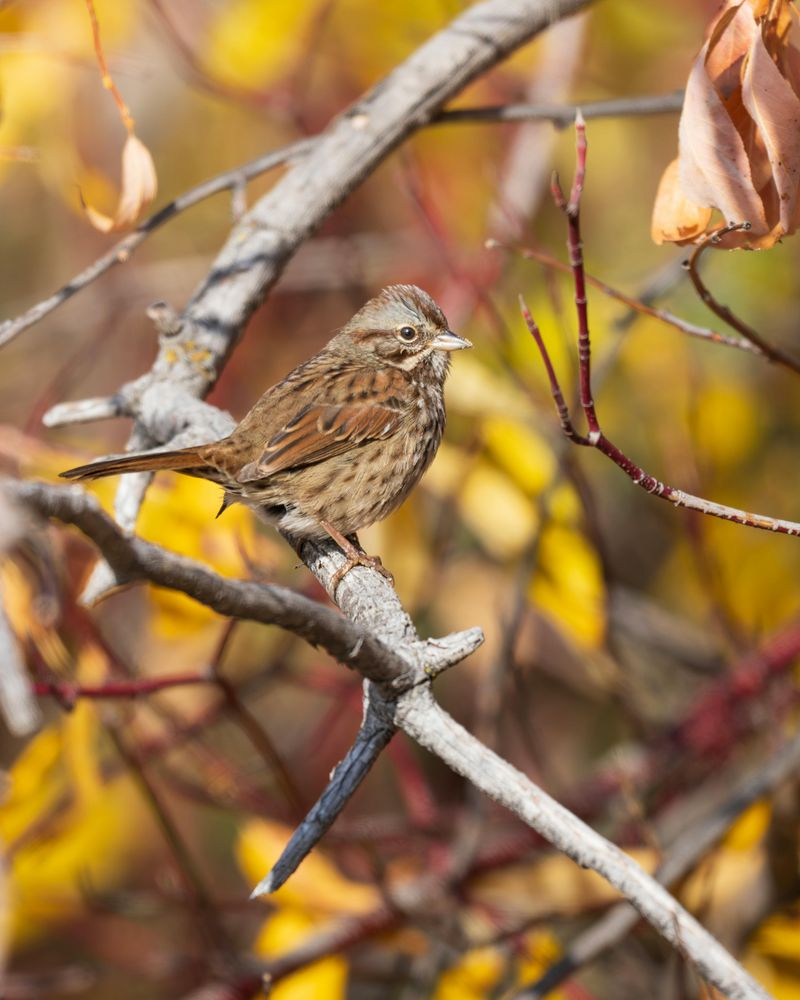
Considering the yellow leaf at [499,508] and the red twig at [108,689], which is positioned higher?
the yellow leaf at [499,508]

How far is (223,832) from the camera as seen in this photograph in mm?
5863

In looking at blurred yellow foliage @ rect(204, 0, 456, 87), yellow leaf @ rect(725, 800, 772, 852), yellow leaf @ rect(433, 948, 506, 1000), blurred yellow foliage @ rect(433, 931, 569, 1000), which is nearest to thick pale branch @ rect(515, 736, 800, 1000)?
yellow leaf @ rect(725, 800, 772, 852)

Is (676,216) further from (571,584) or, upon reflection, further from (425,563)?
(425,563)

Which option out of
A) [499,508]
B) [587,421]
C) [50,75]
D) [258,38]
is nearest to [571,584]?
[499,508]

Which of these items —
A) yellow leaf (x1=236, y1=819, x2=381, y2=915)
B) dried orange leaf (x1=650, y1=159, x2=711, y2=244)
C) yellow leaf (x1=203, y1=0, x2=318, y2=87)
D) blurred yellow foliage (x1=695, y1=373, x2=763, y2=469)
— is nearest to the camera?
dried orange leaf (x1=650, y1=159, x2=711, y2=244)

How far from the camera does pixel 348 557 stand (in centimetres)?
269

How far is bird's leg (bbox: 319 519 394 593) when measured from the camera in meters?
2.46

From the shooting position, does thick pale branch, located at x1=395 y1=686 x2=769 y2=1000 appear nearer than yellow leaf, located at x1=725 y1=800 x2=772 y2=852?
Yes

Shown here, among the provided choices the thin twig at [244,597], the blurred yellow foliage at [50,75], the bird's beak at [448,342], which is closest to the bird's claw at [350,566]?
the thin twig at [244,597]

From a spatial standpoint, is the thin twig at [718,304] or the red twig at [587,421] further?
the thin twig at [718,304]

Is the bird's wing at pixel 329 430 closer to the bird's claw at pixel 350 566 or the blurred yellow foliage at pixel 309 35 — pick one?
the bird's claw at pixel 350 566

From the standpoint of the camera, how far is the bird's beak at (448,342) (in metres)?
3.20

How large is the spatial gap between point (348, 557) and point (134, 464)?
20.7 inches

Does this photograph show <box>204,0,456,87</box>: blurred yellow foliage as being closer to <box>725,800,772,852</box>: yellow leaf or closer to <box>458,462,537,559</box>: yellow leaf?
<box>458,462,537,559</box>: yellow leaf
